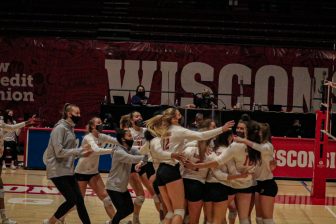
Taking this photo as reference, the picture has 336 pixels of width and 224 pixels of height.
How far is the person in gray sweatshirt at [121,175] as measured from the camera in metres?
9.28

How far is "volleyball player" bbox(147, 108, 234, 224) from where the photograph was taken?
27.6 ft

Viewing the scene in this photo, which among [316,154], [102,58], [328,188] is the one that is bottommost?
[328,188]

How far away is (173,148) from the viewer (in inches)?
→ 339

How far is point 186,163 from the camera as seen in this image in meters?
8.30

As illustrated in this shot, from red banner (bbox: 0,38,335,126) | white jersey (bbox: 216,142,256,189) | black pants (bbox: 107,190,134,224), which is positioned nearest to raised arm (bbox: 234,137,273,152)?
white jersey (bbox: 216,142,256,189)

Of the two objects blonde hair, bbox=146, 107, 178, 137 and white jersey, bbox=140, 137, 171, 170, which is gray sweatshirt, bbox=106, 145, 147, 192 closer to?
white jersey, bbox=140, 137, 171, 170

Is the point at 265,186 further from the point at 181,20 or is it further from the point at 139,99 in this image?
the point at 181,20

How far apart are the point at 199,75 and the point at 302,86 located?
3408 mm

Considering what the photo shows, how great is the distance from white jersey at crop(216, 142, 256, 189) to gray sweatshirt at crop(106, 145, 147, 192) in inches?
56.4

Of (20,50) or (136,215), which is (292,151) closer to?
(136,215)

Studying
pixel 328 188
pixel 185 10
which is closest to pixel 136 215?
pixel 328 188

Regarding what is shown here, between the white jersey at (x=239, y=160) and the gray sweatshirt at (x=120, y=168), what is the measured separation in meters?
1.43

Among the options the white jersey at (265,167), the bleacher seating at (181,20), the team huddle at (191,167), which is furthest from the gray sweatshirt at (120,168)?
the bleacher seating at (181,20)

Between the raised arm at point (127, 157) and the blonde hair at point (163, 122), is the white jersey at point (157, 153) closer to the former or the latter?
the blonde hair at point (163, 122)
